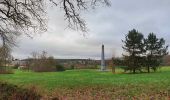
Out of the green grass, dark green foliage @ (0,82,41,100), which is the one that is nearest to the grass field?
the green grass

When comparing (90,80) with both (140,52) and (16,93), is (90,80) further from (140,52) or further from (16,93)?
(140,52)

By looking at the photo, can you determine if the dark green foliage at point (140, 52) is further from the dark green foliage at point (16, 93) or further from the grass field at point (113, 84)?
the dark green foliage at point (16, 93)

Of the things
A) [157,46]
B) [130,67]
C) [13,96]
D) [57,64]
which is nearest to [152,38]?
[157,46]

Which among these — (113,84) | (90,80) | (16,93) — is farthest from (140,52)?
(16,93)

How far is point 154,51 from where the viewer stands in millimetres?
79375

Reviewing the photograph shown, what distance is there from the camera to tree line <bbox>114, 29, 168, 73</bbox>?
7600cm

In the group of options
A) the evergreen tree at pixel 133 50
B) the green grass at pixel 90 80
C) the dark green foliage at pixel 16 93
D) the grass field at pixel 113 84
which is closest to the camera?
the dark green foliage at pixel 16 93

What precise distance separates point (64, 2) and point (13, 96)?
6848 mm

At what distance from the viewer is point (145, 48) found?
257 ft

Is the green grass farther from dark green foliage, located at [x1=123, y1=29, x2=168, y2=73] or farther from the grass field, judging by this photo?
dark green foliage, located at [x1=123, y1=29, x2=168, y2=73]

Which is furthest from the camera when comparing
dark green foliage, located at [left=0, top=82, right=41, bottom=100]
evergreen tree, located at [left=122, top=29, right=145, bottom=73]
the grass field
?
evergreen tree, located at [left=122, top=29, right=145, bottom=73]

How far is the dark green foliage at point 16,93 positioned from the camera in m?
15.1

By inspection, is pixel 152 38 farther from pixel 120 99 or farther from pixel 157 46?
pixel 120 99

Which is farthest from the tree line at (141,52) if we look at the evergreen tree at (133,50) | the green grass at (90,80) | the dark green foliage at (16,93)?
the dark green foliage at (16,93)
